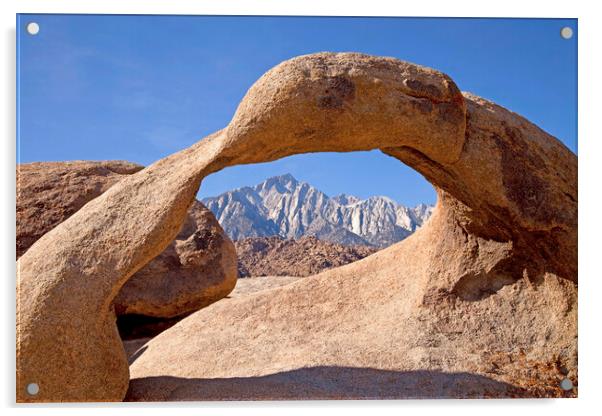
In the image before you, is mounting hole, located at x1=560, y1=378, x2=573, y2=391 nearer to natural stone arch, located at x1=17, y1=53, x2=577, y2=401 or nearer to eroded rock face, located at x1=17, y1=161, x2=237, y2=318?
natural stone arch, located at x1=17, y1=53, x2=577, y2=401

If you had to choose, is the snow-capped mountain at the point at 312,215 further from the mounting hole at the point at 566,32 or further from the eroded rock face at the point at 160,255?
the mounting hole at the point at 566,32

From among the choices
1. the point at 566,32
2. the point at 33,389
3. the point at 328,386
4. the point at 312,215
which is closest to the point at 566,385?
the point at 328,386

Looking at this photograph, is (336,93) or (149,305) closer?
(336,93)

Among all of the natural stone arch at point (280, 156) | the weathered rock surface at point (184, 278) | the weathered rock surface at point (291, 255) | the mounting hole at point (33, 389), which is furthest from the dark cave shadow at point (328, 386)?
the weathered rock surface at point (291, 255)

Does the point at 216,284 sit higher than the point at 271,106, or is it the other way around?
the point at 271,106

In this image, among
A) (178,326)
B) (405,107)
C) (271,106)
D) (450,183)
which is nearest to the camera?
(271,106)

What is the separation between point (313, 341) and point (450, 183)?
5.80ft

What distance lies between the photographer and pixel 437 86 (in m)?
4.27

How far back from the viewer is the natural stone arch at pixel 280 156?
3.65 metres

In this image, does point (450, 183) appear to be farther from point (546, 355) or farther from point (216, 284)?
point (216, 284)

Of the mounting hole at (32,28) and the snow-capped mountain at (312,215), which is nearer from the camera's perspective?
the mounting hole at (32,28)

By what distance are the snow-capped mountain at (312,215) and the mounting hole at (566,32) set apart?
8730 millimetres

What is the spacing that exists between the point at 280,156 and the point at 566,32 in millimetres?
2147
